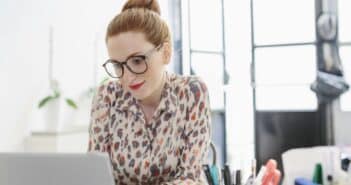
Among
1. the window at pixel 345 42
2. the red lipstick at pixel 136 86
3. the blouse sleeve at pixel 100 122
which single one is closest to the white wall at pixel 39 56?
the blouse sleeve at pixel 100 122

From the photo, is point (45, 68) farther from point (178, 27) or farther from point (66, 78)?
point (178, 27)

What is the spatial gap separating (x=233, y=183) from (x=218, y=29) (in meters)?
1.32

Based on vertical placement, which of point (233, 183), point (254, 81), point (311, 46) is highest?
point (311, 46)

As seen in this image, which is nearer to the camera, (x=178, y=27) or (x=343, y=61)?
(x=343, y=61)

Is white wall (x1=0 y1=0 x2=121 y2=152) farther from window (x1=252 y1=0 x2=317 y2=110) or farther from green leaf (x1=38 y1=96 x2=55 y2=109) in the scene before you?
window (x1=252 y1=0 x2=317 y2=110)

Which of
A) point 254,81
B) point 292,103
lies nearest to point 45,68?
point 254,81

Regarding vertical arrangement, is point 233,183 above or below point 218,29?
below

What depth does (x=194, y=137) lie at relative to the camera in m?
0.60

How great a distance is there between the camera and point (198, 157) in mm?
592

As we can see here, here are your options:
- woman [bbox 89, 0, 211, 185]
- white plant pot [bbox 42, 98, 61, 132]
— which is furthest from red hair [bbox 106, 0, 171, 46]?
white plant pot [bbox 42, 98, 61, 132]

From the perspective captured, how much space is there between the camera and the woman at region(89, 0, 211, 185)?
569 mm

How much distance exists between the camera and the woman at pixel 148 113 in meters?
0.57

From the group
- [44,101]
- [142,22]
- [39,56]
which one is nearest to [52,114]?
[44,101]

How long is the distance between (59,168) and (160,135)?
19cm
